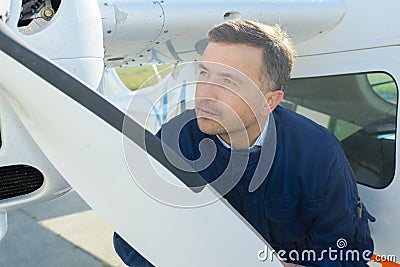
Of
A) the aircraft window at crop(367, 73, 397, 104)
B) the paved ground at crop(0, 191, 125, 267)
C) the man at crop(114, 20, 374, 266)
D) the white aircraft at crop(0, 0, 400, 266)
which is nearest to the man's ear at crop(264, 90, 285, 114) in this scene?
the man at crop(114, 20, 374, 266)

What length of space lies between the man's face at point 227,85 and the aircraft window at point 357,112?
4.24 ft

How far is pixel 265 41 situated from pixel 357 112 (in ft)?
6.31

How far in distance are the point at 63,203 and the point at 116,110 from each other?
3.83 m

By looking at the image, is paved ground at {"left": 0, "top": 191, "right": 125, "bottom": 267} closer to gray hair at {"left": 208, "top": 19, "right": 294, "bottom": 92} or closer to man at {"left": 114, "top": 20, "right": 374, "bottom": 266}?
man at {"left": 114, "top": 20, "right": 374, "bottom": 266}

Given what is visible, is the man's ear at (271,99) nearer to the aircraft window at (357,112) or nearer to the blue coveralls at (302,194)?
the blue coveralls at (302,194)

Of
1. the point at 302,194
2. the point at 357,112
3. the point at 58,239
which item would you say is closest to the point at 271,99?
the point at 302,194

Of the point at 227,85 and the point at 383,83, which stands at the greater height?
the point at 227,85

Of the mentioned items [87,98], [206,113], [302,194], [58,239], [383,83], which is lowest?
[58,239]

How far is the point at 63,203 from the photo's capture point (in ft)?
15.4

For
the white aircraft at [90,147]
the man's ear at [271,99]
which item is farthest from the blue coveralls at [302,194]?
the white aircraft at [90,147]

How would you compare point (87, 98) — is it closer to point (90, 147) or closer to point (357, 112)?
point (90, 147)

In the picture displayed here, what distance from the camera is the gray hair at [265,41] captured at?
4.87ft

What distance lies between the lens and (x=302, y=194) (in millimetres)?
1649

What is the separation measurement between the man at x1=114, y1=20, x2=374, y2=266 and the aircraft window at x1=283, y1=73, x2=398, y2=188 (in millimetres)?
967
